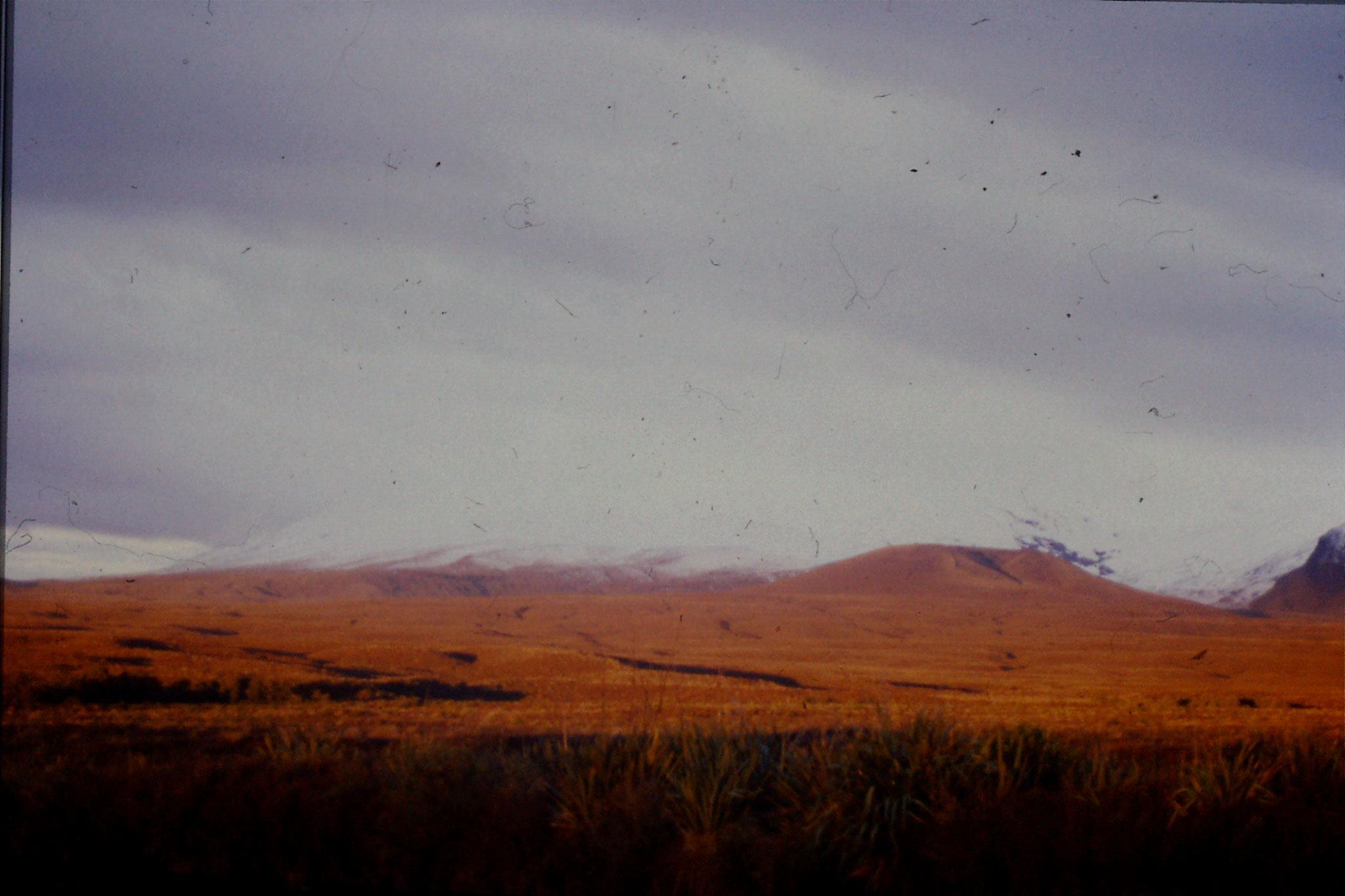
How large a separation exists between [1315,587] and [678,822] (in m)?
16.4

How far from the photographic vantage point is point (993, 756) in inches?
305

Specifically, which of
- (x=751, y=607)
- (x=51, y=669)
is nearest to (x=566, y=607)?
(x=751, y=607)

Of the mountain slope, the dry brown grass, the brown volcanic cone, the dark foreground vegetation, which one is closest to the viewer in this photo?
the dark foreground vegetation

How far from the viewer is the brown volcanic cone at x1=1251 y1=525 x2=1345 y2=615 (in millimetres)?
14562

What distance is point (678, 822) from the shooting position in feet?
23.0

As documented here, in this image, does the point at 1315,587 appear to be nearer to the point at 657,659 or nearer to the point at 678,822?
the point at 657,659

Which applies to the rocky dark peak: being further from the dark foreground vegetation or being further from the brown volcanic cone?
the dark foreground vegetation

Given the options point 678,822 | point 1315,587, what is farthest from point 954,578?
point 678,822

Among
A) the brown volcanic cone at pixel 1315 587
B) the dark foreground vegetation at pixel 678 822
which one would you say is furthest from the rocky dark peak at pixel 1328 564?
the dark foreground vegetation at pixel 678 822

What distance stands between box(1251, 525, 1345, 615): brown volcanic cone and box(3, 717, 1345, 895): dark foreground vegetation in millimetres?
8333

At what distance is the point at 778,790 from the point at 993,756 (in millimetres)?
1963

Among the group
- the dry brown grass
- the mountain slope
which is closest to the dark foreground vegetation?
the dry brown grass

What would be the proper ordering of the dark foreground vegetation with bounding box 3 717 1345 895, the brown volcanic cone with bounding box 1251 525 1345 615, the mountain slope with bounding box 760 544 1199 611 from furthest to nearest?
the mountain slope with bounding box 760 544 1199 611
the brown volcanic cone with bounding box 1251 525 1345 615
the dark foreground vegetation with bounding box 3 717 1345 895

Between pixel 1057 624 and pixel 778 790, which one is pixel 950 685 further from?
pixel 778 790
